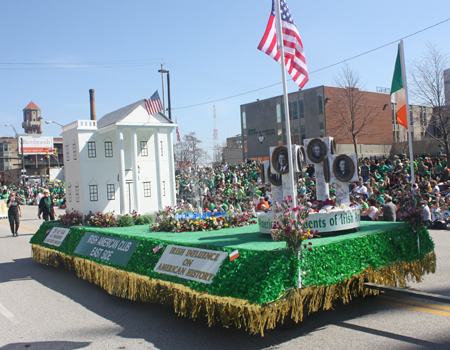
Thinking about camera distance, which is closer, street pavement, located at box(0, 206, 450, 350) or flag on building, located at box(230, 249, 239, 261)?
street pavement, located at box(0, 206, 450, 350)

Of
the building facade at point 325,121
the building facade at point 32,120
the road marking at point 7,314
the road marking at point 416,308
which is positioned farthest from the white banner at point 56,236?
the building facade at point 32,120

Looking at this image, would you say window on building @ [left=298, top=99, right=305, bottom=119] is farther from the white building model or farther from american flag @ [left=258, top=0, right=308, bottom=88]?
american flag @ [left=258, top=0, right=308, bottom=88]

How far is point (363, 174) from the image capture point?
2123cm

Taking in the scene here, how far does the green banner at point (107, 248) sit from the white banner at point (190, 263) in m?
1.21

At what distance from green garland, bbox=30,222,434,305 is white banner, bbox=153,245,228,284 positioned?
3.5 inches

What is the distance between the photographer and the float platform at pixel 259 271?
5.09 m

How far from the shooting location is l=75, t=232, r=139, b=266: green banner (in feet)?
25.5

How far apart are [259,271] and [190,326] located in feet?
5.76

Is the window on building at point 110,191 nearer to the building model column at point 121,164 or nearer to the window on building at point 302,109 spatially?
the building model column at point 121,164

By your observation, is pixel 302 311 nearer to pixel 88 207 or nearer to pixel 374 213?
pixel 374 213

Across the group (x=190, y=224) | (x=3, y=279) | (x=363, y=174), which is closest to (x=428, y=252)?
(x=190, y=224)

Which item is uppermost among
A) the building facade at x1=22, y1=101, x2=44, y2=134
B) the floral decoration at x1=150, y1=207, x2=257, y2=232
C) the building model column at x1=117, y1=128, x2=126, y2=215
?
the building facade at x1=22, y1=101, x2=44, y2=134

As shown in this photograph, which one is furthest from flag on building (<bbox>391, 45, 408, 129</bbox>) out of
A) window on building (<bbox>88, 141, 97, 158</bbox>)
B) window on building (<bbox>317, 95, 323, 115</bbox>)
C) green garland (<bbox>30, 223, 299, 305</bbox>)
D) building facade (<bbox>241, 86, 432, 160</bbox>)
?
window on building (<bbox>317, 95, 323, 115</bbox>)

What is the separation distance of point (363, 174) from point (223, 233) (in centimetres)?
1506
